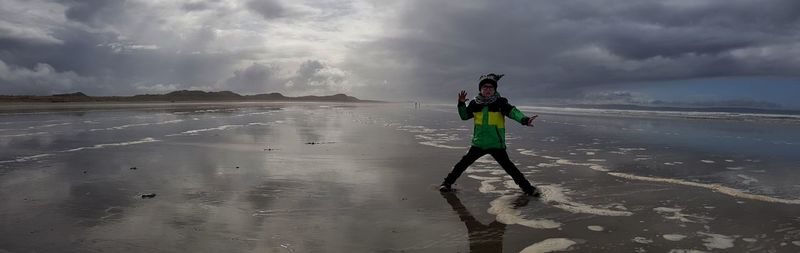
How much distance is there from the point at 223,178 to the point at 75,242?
147 inches

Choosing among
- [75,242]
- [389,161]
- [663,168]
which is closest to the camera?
[75,242]

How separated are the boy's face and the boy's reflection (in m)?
2.09

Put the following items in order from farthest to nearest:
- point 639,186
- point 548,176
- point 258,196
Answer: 1. point 548,176
2. point 639,186
3. point 258,196

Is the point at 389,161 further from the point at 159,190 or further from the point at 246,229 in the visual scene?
the point at 246,229

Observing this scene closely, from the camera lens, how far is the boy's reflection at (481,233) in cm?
486

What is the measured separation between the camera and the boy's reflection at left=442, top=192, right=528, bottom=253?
4.86 metres

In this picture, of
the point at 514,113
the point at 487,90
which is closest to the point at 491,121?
the point at 514,113

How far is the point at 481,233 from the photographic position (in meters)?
5.33

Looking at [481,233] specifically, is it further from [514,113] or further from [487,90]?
[487,90]

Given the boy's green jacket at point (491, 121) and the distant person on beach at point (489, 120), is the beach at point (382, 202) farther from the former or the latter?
the boy's green jacket at point (491, 121)

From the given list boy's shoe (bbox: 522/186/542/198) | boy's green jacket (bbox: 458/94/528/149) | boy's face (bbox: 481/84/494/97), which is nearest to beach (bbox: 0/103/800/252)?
boy's shoe (bbox: 522/186/542/198)

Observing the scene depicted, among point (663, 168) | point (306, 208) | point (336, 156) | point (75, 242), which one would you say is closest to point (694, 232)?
point (306, 208)

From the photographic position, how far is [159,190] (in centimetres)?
740

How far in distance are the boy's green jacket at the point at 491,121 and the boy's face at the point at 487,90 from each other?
171 millimetres
